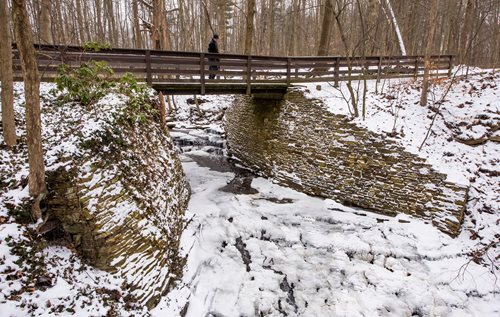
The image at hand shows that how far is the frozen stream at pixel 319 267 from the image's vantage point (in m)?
5.02

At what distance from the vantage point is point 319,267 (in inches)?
232

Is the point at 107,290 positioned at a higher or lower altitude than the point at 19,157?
lower

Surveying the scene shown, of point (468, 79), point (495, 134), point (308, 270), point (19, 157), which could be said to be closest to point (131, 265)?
point (19, 157)

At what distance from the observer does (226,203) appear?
8.08m

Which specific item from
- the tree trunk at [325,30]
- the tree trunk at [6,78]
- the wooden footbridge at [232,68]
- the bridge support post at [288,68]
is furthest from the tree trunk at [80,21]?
the tree trunk at [325,30]

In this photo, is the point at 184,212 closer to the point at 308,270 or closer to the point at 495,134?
the point at 308,270

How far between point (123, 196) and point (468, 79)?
40.0 feet

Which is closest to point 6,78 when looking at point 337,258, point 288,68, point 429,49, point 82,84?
point 82,84

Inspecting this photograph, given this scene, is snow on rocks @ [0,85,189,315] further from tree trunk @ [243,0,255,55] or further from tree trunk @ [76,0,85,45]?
tree trunk @ [243,0,255,55]

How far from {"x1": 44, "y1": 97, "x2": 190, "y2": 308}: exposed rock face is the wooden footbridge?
9.81 feet

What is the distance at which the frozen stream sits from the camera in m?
5.02

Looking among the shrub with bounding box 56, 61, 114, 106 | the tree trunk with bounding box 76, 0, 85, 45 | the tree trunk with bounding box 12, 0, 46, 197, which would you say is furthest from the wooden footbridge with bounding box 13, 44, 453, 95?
the tree trunk with bounding box 12, 0, 46, 197

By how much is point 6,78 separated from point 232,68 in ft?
21.0

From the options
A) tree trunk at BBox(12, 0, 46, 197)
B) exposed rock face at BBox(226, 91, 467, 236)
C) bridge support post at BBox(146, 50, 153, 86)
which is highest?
bridge support post at BBox(146, 50, 153, 86)
